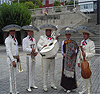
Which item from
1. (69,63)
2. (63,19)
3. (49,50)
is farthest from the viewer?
(63,19)

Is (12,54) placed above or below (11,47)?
below

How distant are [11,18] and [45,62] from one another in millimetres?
12050

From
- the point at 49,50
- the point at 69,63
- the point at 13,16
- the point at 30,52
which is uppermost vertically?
the point at 13,16

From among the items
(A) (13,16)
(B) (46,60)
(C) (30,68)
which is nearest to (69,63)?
(B) (46,60)

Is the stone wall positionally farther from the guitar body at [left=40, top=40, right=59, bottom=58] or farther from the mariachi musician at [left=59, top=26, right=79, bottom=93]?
the guitar body at [left=40, top=40, right=59, bottom=58]

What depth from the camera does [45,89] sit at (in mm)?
5238

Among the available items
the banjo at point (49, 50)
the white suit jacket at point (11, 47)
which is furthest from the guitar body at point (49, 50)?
the white suit jacket at point (11, 47)

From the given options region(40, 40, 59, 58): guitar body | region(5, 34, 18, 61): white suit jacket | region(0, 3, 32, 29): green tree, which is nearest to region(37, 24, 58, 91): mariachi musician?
region(40, 40, 59, 58): guitar body

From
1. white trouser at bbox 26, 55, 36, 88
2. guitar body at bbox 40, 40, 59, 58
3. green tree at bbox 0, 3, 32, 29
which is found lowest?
A: white trouser at bbox 26, 55, 36, 88

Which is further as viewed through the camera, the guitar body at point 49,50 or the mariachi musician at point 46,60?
the mariachi musician at point 46,60

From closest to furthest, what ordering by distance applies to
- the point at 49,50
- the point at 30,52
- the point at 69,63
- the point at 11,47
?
1. the point at 11,47
2. the point at 49,50
3. the point at 69,63
4. the point at 30,52

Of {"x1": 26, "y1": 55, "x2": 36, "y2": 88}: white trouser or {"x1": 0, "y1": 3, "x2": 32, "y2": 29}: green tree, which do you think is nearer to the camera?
{"x1": 26, "y1": 55, "x2": 36, "y2": 88}: white trouser

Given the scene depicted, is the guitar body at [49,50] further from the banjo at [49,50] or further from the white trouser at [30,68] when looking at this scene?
the white trouser at [30,68]

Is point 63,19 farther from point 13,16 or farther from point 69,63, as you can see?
point 69,63
